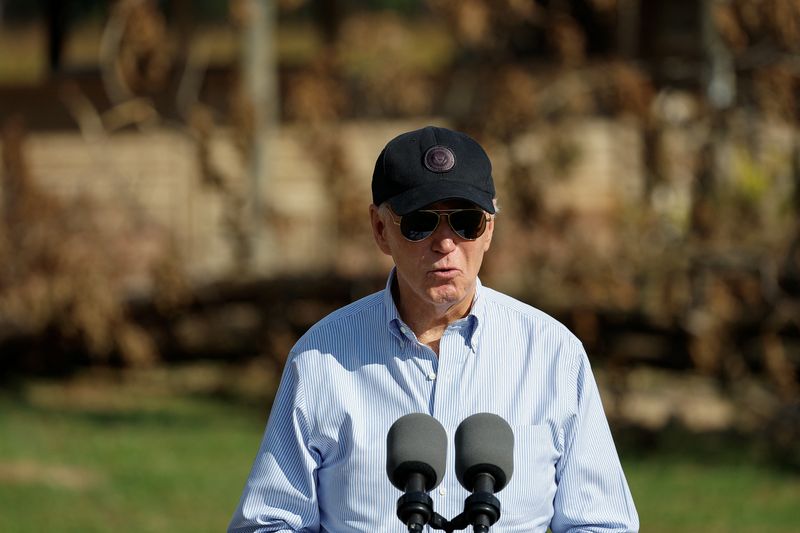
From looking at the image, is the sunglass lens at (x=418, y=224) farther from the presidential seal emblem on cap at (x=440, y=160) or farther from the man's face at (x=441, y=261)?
the presidential seal emblem on cap at (x=440, y=160)

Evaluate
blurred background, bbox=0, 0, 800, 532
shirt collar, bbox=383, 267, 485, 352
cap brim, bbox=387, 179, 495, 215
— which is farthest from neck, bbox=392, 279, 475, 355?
blurred background, bbox=0, 0, 800, 532

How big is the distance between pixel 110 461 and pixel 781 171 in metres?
6.05

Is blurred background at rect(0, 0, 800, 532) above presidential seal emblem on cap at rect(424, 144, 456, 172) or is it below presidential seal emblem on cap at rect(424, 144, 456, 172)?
above

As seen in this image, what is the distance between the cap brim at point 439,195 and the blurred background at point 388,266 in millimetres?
6262

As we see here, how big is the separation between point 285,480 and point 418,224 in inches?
28.2

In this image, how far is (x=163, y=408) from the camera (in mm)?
12789

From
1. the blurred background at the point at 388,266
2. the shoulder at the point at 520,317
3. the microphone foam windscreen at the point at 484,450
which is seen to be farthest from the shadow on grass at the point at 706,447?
the microphone foam windscreen at the point at 484,450

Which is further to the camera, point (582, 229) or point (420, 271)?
point (582, 229)

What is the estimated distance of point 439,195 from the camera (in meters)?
3.29

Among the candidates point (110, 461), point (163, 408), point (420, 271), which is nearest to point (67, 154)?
point (163, 408)

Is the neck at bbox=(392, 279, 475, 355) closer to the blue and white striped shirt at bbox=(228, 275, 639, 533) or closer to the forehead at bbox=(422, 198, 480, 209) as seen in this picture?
the blue and white striped shirt at bbox=(228, 275, 639, 533)

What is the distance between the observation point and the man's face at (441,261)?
11.1ft

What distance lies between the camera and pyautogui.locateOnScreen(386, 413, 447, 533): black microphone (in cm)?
290

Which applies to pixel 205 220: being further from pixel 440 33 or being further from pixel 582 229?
pixel 582 229
